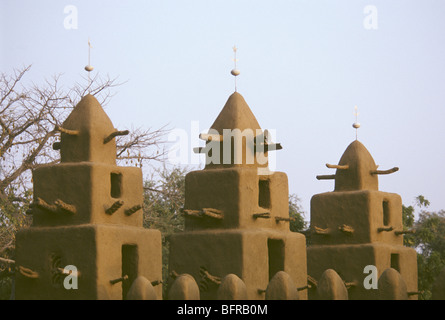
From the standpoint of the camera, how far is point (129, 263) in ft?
59.8

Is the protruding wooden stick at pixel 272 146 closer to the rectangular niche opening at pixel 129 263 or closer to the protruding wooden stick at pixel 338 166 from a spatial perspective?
the protruding wooden stick at pixel 338 166

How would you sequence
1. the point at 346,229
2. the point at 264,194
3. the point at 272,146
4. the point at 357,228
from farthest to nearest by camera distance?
the point at 357,228 < the point at 346,229 < the point at 272,146 < the point at 264,194

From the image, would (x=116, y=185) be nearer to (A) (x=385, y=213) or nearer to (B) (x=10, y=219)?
(B) (x=10, y=219)

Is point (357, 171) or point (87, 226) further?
point (357, 171)

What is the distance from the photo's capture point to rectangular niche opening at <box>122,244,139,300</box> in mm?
18125

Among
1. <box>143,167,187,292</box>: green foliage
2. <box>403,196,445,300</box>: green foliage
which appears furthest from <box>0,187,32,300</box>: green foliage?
<box>403,196,445,300</box>: green foliage

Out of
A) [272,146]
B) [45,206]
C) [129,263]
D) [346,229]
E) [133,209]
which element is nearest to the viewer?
[45,206]

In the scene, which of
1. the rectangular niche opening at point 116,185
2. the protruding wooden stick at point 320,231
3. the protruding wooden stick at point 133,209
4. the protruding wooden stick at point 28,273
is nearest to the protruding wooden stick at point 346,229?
the protruding wooden stick at point 320,231

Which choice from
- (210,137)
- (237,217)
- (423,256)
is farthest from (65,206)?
(423,256)

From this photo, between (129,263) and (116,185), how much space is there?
1708 millimetres

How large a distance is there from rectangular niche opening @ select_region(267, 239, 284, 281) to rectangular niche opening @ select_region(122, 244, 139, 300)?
3.32m

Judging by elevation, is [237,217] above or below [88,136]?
below
